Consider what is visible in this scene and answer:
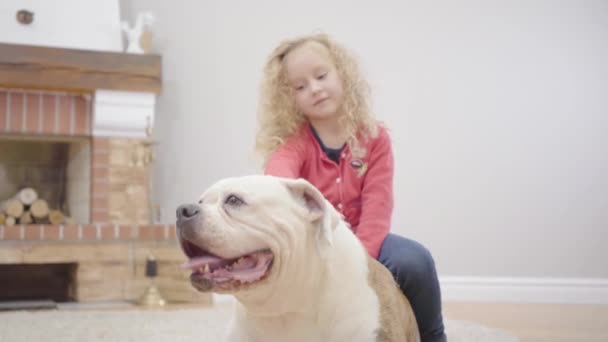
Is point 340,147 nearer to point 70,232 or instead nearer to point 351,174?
point 351,174

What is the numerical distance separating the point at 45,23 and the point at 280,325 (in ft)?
7.97

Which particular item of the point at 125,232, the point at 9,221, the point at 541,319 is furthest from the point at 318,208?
the point at 9,221

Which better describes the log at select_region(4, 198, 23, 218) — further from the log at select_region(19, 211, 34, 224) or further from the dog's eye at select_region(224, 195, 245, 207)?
the dog's eye at select_region(224, 195, 245, 207)

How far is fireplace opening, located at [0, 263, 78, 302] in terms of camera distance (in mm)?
3465

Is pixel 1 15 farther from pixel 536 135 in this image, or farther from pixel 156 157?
pixel 536 135

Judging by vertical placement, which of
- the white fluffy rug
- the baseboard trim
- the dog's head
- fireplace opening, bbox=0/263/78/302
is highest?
the dog's head

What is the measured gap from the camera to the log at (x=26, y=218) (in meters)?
3.25

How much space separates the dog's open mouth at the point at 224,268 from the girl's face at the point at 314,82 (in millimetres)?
705

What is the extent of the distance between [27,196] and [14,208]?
10 centimetres

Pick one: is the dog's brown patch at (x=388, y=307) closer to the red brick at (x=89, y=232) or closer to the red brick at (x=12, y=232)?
the red brick at (x=89, y=232)

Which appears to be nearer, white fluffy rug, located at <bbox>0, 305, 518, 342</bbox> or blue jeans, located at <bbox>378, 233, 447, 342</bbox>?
blue jeans, located at <bbox>378, 233, 447, 342</bbox>

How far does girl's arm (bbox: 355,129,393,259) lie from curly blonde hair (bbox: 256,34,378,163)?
0.21 feet

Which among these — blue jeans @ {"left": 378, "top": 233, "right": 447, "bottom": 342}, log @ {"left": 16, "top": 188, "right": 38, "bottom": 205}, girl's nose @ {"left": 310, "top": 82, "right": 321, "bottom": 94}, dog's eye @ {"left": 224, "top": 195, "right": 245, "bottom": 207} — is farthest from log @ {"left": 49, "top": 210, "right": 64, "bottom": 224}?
dog's eye @ {"left": 224, "top": 195, "right": 245, "bottom": 207}

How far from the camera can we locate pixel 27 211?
330 centimetres
